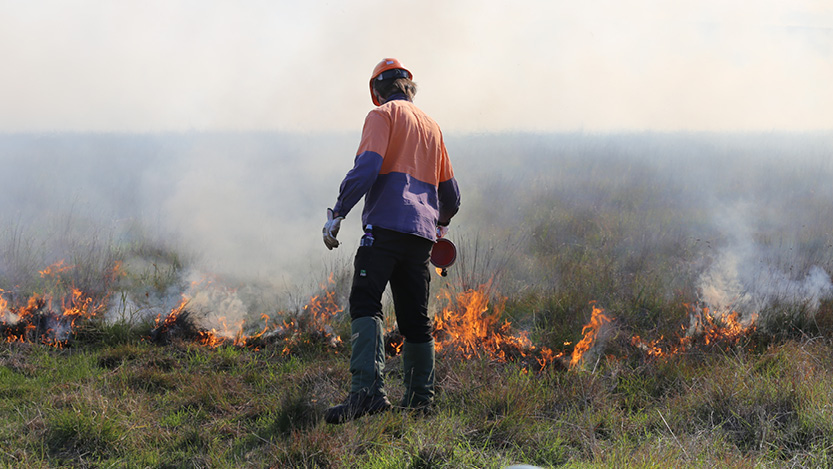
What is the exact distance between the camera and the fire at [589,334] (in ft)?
13.9

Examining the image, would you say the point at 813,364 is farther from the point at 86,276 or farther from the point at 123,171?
the point at 123,171

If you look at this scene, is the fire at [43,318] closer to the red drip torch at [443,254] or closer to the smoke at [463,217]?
the smoke at [463,217]

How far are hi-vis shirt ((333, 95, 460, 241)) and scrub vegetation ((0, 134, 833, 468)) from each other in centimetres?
113

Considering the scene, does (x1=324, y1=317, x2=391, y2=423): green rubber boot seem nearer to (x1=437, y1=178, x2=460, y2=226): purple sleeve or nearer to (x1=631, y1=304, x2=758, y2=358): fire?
(x1=437, y1=178, x2=460, y2=226): purple sleeve

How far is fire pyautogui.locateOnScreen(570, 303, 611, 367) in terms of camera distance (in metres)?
4.22

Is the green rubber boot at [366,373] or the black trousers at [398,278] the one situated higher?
the black trousers at [398,278]

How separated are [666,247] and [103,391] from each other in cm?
583

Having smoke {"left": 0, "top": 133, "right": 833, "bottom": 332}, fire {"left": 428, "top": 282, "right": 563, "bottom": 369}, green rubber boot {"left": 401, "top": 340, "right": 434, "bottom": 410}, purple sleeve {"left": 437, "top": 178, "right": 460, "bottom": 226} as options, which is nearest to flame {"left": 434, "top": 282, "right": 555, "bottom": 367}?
fire {"left": 428, "top": 282, "right": 563, "bottom": 369}

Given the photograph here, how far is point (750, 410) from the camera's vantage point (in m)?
3.29

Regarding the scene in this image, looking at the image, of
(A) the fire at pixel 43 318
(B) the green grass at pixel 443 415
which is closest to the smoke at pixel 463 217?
(A) the fire at pixel 43 318

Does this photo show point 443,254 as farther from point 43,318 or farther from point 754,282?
point 43,318

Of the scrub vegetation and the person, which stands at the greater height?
the person

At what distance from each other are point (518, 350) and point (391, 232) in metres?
1.77

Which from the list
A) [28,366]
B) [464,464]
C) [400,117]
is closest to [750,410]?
[464,464]
